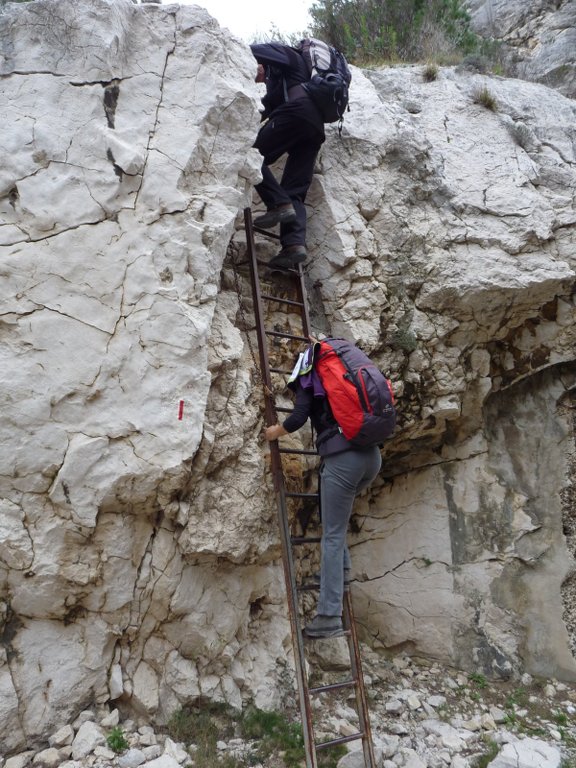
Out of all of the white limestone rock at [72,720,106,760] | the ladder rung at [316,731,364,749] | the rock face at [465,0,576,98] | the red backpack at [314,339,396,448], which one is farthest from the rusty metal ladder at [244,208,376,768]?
the rock face at [465,0,576,98]

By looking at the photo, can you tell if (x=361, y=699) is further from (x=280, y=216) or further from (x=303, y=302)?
(x=280, y=216)

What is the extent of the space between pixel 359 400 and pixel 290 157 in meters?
2.19

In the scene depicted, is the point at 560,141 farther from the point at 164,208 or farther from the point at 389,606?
the point at 389,606

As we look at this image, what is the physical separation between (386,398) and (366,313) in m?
1.34

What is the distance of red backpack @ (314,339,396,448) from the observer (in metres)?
3.65

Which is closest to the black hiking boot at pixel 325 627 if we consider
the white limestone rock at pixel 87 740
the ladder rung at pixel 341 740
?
the ladder rung at pixel 341 740

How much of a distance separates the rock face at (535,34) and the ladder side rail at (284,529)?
555cm

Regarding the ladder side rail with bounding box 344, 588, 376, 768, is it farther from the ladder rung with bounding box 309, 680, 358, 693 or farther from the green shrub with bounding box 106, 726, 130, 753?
the green shrub with bounding box 106, 726, 130, 753

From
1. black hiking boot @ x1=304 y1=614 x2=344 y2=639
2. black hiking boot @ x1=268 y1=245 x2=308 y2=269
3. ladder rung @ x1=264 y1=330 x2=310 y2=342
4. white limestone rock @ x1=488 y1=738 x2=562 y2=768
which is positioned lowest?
white limestone rock @ x1=488 y1=738 x2=562 y2=768

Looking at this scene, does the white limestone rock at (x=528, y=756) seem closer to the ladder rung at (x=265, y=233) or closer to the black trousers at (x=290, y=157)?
the black trousers at (x=290, y=157)

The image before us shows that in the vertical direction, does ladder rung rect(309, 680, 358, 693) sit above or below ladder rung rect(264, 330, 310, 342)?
below

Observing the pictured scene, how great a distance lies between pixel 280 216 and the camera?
4.54 m

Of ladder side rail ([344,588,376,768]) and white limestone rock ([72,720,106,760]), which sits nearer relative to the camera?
white limestone rock ([72,720,106,760])

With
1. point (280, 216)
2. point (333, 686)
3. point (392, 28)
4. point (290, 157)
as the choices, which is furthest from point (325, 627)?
point (392, 28)
